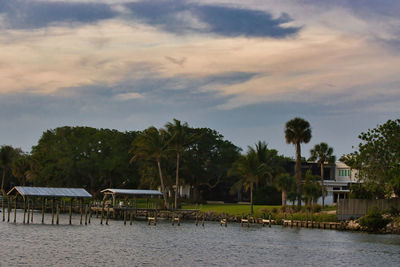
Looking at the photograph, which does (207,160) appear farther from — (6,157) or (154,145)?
(6,157)

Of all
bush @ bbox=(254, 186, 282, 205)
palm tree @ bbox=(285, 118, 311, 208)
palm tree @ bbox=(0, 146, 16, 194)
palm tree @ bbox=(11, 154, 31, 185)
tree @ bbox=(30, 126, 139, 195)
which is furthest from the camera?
palm tree @ bbox=(0, 146, 16, 194)

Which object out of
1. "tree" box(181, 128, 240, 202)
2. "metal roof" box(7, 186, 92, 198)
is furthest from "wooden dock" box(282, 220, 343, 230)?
"tree" box(181, 128, 240, 202)

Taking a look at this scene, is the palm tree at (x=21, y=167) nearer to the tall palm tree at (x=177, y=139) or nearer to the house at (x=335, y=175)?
the tall palm tree at (x=177, y=139)

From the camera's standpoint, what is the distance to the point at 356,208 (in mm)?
70438

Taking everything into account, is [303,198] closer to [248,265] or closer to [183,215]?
[183,215]

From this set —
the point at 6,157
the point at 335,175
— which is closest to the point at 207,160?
A: the point at 335,175

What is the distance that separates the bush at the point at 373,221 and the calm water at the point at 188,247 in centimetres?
250

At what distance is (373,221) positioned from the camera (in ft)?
215

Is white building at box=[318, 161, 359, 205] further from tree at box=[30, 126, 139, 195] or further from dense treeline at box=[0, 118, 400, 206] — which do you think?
tree at box=[30, 126, 139, 195]

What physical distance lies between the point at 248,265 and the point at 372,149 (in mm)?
32695

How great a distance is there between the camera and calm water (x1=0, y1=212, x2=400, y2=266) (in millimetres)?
41094

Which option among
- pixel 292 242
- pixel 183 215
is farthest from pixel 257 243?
pixel 183 215

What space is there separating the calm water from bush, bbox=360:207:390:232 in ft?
8.20

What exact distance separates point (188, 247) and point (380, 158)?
28485mm
